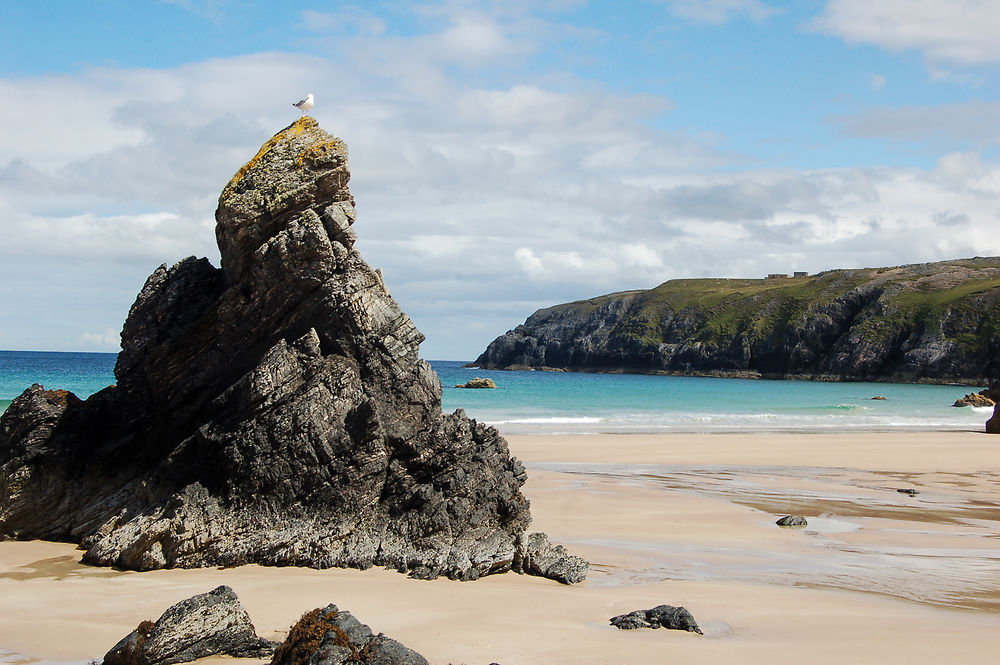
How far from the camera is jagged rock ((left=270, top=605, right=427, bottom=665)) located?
20.9 feet

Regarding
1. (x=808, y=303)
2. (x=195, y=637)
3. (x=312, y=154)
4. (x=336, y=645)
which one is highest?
(x=808, y=303)

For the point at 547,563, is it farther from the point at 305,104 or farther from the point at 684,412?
the point at 684,412

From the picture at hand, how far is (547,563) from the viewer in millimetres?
10773

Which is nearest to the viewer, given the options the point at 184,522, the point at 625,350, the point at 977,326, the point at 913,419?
the point at 184,522

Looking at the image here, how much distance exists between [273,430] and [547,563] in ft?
12.7

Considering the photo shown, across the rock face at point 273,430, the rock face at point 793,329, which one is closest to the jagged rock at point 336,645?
the rock face at point 273,430

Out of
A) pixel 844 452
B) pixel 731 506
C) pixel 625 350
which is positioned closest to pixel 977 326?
pixel 625 350

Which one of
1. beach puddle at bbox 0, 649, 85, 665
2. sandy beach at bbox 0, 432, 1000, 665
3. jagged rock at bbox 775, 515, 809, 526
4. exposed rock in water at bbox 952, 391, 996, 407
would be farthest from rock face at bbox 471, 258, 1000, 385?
beach puddle at bbox 0, 649, 85, 665

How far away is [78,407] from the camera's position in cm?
1295

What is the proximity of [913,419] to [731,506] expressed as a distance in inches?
1508

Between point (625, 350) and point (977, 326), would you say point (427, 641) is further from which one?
point (625, 350)

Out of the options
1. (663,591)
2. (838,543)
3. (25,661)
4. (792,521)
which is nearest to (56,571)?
(25,661)

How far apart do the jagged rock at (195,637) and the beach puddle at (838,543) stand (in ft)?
15.3

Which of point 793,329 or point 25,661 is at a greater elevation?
point 793,329
